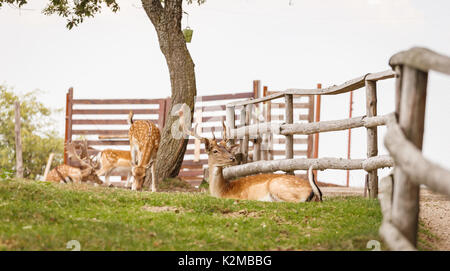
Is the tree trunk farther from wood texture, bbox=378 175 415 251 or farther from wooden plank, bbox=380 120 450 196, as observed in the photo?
wooden plank, bbox=380 120 450 196

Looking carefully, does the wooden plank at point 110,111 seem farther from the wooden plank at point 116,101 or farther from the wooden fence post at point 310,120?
the wooden fence post at point 310,120

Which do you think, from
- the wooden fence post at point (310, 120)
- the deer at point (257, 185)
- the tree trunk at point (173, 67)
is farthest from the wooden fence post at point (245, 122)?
the wooden fence post at point (310, 120)

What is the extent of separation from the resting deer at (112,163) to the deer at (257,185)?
4218mm

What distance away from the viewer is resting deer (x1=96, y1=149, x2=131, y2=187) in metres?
12.9

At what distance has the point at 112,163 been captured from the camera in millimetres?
12930

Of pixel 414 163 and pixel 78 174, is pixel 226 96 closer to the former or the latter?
pixel 78 174

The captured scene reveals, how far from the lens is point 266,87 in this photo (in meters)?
17.8

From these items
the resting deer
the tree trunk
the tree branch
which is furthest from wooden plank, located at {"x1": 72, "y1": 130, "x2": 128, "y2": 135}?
the tree branch

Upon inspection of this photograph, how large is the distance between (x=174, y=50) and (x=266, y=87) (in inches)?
213

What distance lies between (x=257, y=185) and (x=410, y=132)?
4605mm

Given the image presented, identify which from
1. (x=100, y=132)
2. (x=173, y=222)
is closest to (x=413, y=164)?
(x=173, y=222)

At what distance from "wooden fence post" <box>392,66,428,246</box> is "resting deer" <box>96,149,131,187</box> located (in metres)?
9.21
